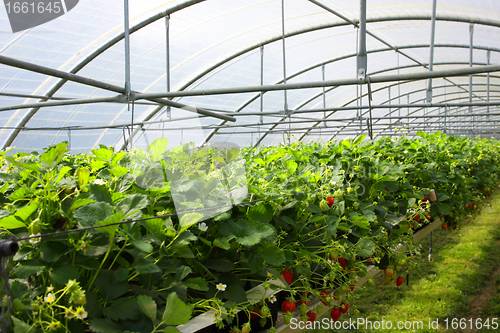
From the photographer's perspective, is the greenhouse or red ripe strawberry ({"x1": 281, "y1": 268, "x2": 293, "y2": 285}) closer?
the greenhouse

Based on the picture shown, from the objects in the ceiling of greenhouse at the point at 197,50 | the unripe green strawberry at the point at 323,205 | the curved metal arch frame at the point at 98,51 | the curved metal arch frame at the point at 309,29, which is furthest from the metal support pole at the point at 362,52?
the curved metal arch frame at the point at 309,29

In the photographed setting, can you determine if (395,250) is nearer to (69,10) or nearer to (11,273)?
(11,273)

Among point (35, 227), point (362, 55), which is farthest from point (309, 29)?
point (35, 227)

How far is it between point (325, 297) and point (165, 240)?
0.63 metres

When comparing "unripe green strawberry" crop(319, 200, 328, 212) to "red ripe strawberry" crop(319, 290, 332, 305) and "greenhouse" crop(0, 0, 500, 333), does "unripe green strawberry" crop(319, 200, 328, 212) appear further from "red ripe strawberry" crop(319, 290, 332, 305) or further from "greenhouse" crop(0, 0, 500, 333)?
"red ripe strawberry" crop(319, 290, 332, 305)

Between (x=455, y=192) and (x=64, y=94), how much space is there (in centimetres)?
756

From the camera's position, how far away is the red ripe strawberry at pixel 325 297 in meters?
1.15

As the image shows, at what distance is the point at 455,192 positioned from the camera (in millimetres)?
2920

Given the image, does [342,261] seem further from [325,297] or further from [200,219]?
[200,219]

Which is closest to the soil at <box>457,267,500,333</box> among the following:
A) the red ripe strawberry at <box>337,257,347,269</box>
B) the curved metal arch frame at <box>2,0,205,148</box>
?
the red ripe strawberry at <box>337,257,347,269</box>

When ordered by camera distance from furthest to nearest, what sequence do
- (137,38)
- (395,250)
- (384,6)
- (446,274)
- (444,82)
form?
(444,82), (384,6), (137,38), (446,274), (395,250)

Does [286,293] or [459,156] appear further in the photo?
[459,156]

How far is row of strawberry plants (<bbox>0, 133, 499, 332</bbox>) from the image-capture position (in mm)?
661

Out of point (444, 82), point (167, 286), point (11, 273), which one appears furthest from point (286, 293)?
point (444, 82)
